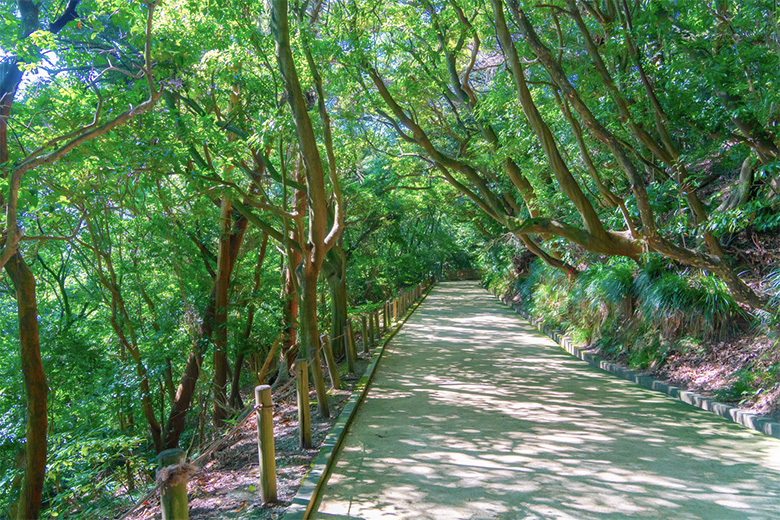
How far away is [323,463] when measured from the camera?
5270 millimetres

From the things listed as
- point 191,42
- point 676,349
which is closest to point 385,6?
point 191,42

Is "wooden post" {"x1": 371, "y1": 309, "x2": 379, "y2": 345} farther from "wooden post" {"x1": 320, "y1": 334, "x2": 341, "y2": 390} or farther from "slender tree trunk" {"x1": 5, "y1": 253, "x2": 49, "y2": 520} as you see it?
"slender tree trunk" {"x1": 5, "y1": 253, "x2": 49, "y2": 520}

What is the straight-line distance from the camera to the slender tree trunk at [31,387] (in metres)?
6.82

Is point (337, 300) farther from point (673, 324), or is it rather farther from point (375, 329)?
point (673, 324)

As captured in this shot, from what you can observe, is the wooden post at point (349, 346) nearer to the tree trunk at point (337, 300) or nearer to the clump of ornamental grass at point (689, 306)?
the tree trunk at point (337, 300)

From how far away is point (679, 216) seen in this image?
7.92 m

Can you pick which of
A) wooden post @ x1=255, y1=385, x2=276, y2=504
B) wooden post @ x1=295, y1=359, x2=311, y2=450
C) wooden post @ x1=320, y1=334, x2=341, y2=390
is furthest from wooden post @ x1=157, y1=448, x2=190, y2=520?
wooden post @ x1=320, y1=334, x2=341, y2=390

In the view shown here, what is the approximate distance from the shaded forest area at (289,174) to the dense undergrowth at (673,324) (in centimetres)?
4

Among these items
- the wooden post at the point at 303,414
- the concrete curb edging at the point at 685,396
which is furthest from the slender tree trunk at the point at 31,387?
the concrete curb edging at the point at 685,396

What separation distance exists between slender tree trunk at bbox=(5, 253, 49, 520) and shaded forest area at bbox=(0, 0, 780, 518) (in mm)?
34

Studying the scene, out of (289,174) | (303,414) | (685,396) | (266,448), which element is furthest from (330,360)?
(685,396)

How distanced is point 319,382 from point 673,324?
5793mm

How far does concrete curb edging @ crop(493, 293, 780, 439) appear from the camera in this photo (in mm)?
5872

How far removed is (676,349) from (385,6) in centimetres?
925
